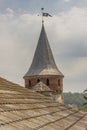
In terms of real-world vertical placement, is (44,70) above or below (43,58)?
below

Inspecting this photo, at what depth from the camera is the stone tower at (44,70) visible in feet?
156

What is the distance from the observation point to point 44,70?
48.8m

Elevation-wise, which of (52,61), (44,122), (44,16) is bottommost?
(44,122)

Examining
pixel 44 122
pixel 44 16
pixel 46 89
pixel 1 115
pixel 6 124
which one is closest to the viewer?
pixel 6 124

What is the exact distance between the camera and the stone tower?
4758 cm

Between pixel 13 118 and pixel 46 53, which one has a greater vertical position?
pixel 46 53

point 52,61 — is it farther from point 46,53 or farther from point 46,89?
point 46,89

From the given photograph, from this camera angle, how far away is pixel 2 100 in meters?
7.67

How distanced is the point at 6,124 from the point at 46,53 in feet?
147

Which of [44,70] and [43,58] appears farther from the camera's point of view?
[43,58]

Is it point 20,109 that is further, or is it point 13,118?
point 20,109

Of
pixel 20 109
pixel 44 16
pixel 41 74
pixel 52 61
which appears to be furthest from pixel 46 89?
pixel 20 109

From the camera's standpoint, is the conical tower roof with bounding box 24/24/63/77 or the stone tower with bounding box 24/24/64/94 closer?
the stone tower with bounding box 24/24/64/94

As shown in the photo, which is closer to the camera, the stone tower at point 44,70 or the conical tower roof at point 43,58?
the stone tower at point 44,70
